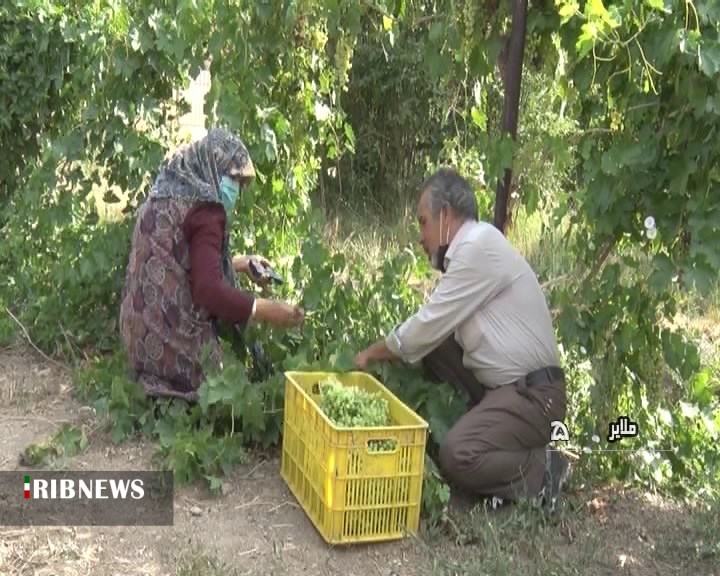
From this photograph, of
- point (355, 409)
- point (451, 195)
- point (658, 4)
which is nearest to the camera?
point (658, 4)

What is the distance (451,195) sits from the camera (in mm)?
3814

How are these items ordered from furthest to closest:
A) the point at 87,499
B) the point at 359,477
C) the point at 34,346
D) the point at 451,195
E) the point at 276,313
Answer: the point at 34,346, the point at 276,313, the point at 451,195, the point at 87,499, the point at 359,477

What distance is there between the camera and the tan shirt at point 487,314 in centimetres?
372

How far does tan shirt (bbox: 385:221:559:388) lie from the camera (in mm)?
3725

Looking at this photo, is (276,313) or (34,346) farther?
(34,346)

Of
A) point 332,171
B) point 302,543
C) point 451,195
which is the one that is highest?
point 451,195

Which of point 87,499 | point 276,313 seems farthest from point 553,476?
point 87,499

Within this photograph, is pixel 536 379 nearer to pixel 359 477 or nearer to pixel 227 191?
pixel 359 477

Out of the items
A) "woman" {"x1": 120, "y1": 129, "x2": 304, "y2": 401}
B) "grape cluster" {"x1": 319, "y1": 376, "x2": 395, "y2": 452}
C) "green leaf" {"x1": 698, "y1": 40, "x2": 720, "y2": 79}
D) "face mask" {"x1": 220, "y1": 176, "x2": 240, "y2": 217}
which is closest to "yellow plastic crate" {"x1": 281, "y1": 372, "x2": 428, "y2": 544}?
"grape cluster" {"x1": 319, "y1": 376, "x2": 395, "y2": 452}

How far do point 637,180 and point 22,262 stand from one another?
3345 mm

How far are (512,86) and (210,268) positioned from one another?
135cm

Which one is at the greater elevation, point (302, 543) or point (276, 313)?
point (276, 313)

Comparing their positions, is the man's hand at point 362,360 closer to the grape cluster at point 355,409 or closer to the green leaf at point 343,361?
the green leaf at point 343,361

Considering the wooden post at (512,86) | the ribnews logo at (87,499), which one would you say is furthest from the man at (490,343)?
the ribnews logo at (87,499)
